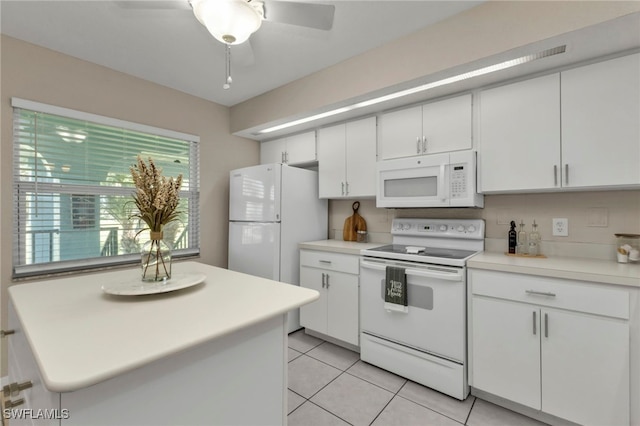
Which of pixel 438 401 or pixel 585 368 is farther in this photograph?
pixel 438 401

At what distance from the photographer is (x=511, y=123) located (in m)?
2.00

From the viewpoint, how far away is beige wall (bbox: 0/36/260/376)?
2.04m

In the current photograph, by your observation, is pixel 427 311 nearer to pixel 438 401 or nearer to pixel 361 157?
pixel 438 401

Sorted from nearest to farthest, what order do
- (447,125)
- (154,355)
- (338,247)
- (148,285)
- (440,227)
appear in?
1. (154,355)
2. (148,285)
3. (447,125)
4. (440,227)
5. (338,247)

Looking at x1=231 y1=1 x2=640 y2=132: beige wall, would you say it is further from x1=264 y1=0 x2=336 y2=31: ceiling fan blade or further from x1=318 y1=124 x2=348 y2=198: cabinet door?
x1=264 y1=0 x2=336 y2=31: ceiling fan blade

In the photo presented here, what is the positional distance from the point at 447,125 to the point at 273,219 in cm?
177

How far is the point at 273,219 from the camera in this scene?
113 inches

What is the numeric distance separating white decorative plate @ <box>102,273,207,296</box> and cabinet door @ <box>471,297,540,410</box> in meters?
1.72

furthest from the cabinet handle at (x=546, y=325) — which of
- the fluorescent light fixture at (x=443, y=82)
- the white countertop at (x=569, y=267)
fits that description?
the fluorescent light fixture at (x=443, y=82)

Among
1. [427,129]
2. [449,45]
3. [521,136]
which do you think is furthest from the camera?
[427,129]

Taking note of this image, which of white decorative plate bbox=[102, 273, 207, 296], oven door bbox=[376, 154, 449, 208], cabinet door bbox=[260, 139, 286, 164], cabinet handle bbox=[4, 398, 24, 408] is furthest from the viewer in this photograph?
cabinet door bbox=[260, 139, 286, 164]

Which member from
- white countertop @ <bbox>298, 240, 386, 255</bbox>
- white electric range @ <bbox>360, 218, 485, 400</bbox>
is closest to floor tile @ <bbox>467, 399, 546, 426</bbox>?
white electric range @ <bbox>360, 218, 485, 400</bbox>

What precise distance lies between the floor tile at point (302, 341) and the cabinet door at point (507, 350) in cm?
141

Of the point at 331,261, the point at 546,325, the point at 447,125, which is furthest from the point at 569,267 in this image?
the point at 331,261
